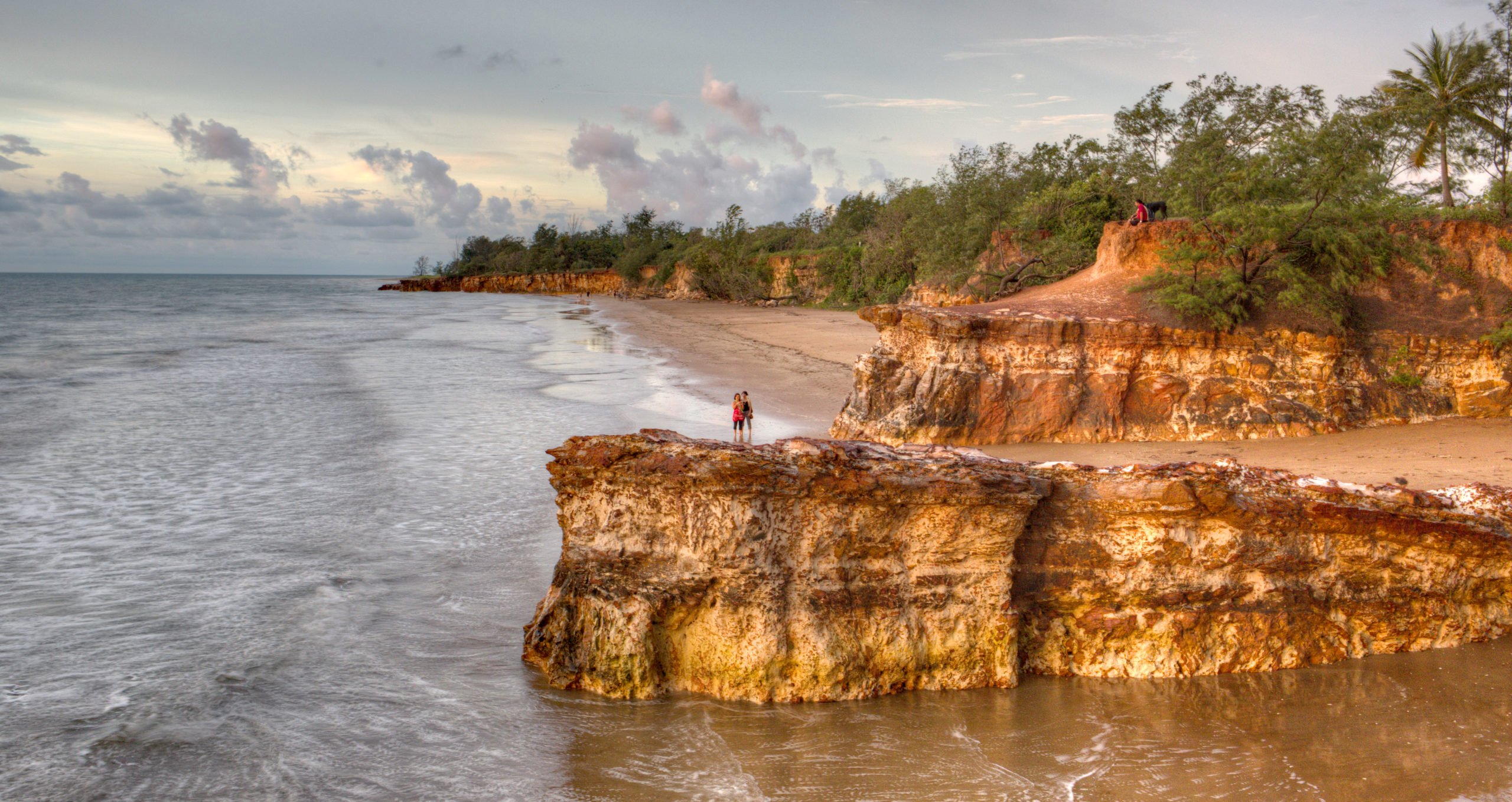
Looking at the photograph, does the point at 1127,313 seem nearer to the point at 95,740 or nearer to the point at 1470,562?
the point at 1470,562

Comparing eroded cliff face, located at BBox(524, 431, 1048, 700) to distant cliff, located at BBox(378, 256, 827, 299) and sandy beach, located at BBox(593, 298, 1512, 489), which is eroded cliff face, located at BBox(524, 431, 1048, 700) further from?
distant cliff, located at BBox(378, 256, 827, 299)

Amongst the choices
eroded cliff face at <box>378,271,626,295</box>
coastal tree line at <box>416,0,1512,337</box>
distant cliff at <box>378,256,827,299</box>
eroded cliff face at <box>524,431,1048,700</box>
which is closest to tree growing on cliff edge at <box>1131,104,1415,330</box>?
coastal tree line at <box>416,0,1512,337</box>

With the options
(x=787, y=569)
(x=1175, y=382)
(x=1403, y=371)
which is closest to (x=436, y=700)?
(x=787, y=569)

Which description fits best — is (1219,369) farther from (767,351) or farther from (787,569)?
(767,351)

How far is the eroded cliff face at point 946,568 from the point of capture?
7.72 m

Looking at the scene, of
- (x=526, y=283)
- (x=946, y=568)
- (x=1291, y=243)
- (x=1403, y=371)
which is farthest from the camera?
(x=526, y=283)

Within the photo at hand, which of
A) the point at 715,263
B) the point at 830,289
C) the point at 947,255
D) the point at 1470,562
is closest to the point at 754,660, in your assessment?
the point at 1470,562

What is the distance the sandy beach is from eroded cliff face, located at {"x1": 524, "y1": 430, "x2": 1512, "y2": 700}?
255cm

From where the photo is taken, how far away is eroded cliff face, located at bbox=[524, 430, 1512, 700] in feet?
25.3

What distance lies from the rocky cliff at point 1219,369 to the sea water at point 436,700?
816 centimetres

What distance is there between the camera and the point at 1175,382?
16766 mm

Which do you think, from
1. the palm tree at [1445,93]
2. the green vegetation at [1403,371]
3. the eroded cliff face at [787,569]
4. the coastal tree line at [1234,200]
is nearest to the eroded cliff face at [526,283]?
the coastal tree line at [1234,200]

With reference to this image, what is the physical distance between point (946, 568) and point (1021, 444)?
9670 millimetres

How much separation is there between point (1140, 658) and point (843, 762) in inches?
128
